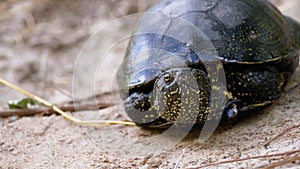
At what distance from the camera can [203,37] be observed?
1.98 m

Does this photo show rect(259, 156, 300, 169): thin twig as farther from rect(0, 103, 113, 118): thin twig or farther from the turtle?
rect(0, 103, 113, 118): thin twig

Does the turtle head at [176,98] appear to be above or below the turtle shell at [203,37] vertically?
below

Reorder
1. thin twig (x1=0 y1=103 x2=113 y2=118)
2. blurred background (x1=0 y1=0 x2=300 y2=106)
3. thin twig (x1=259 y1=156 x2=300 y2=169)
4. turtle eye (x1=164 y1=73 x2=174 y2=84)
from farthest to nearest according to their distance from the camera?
blurred background (x1=0 y1=0 x2=300 y2=106), thin twig (x1=0 y1=103 x2=113 y2=118), turtle eye (x1=164 y1=73 x2=174 y2=84), thin twig (x1=259 y1=156 x2=300 y2=169)

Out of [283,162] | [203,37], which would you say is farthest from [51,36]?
[283,162]

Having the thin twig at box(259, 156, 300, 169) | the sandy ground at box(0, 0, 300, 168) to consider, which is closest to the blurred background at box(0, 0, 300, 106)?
the sandy ground at box(0, 0, 300, 168)

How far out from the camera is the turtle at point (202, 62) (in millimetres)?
1845

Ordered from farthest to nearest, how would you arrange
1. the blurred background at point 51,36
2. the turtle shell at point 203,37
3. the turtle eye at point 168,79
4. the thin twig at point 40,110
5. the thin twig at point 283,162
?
the blurred background at point 51,36 → the thin twig at point 40,110 → the turtle shell at point 203,37 → the turtle eye at point 168,79 → the thin twig at point 283,162

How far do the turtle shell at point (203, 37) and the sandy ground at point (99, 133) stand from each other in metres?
0.32

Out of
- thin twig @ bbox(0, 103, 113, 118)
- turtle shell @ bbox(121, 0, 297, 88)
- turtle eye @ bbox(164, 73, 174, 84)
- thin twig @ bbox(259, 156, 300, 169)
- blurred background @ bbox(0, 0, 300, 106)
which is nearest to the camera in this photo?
thin twig @ bbox(259, 156, 300, 169)

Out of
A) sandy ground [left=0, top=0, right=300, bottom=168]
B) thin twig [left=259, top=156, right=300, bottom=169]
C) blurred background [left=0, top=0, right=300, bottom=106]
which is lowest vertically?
thin twig [left=259, top=156, right=300, bottom=169]

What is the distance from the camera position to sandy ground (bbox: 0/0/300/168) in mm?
1790

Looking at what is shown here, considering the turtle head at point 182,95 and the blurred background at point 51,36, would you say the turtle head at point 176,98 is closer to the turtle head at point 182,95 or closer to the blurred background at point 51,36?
the turtle head at point 182,95

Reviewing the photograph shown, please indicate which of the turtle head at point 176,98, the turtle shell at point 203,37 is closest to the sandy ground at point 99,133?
the turtle head at point 176,98

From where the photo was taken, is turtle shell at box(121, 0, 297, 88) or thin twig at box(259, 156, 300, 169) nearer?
thin twig at box(259, 156, 300, 169)
